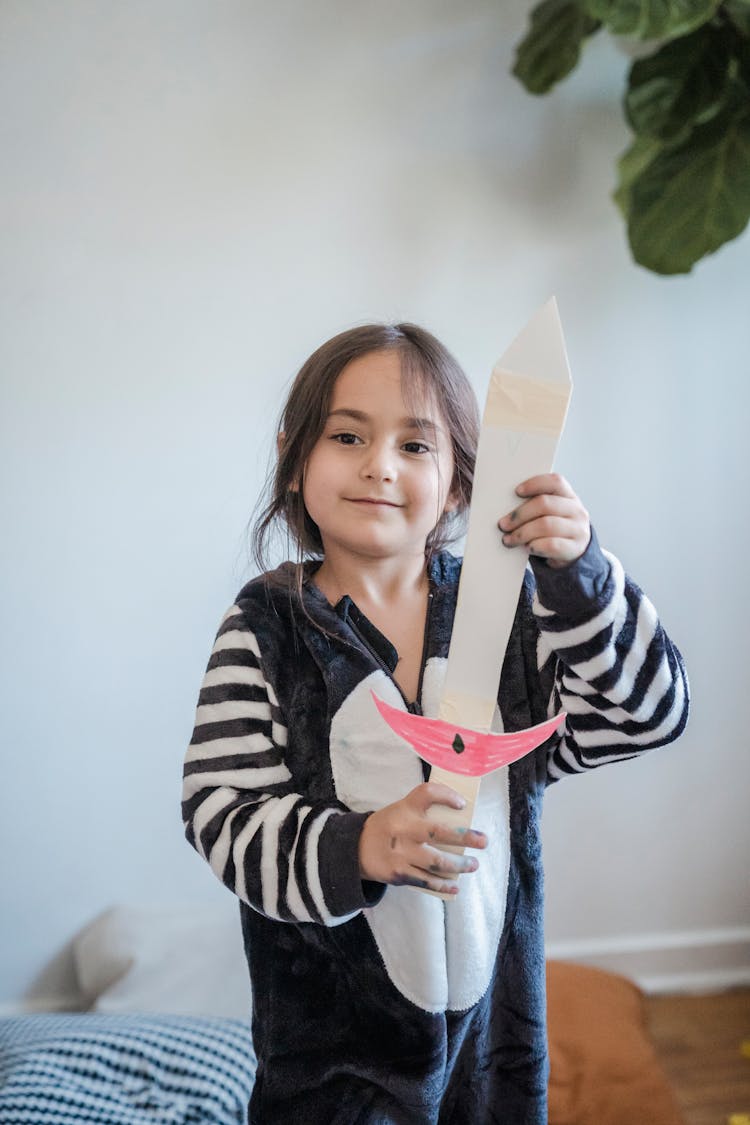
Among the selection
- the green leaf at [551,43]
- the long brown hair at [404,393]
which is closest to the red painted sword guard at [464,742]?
the long brown hair at [404,393]

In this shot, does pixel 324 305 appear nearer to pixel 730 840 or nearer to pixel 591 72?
pixel 591 72

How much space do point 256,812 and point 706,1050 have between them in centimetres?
120

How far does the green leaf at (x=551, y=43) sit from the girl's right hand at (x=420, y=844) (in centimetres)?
107

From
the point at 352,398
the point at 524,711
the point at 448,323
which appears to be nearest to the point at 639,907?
the point at 448,323

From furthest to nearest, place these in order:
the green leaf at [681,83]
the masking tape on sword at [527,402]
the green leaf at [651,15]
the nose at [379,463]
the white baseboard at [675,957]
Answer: the white baseboard at [675,957]
the green leaf at [681,83]
the green leaf at [651,15]
the nose at [379,463]
the masking tape on sword at [527,402]

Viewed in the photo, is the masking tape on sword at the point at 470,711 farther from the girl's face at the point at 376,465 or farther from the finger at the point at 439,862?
the girl's face at the point at 376,465

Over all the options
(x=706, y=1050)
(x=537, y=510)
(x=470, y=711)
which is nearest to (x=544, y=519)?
(x=537, y=510)

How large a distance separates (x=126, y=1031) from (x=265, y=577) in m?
0.77

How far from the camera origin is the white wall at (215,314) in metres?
1.36

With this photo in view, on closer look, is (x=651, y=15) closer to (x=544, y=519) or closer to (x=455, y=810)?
(x=544, y=519)

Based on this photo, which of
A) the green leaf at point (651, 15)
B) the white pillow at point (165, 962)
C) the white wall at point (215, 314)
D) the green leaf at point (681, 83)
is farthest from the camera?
the white pillow at point (165, 962)

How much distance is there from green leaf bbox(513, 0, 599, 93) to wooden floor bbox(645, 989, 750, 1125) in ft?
4.57

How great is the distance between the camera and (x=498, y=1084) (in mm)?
766

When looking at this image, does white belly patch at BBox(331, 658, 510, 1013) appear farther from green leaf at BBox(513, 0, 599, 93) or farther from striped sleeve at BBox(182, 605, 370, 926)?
green leaf at BBox(513, 0, 599, 93)
